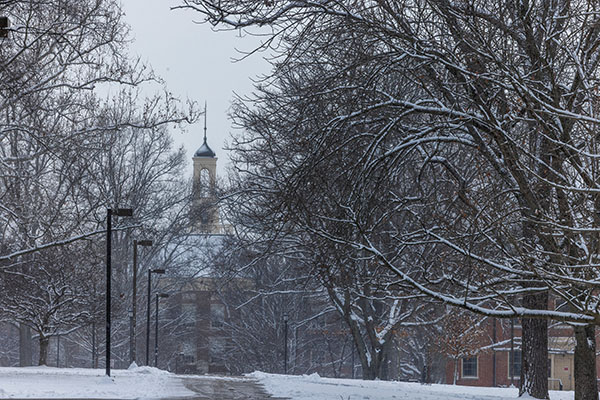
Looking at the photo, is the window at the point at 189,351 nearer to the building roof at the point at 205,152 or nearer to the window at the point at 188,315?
the window at the point at 188,315

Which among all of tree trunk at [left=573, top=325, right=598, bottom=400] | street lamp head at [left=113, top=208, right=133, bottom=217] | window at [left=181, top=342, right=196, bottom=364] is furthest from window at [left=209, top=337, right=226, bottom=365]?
tree trunk at [left=573, top=325, right=598, bottom=400]

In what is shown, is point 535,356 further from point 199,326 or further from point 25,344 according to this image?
point 199,326

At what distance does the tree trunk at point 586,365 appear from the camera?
1836 cm

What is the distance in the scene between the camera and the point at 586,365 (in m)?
18.5

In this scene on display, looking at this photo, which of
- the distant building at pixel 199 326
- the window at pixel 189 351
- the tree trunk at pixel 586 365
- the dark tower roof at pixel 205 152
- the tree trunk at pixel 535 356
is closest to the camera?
the tree trunk at pixel 586 365

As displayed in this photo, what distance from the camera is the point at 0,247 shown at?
31.7 metres

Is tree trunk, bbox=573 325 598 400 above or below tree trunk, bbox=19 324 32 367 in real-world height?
above

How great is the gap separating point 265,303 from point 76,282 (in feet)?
58.5

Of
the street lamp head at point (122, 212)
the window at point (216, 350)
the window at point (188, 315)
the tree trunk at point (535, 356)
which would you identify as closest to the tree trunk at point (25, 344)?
the window at point (188, 315)

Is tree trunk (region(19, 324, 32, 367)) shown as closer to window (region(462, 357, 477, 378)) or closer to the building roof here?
window (region(462, 357, 477, 378))

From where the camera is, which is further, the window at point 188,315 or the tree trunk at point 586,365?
the window at point 188,315

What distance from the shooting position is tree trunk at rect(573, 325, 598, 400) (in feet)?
60.2

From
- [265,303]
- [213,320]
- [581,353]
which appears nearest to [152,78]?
[581,353]

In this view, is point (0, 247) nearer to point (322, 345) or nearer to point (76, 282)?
point (76, 282)
